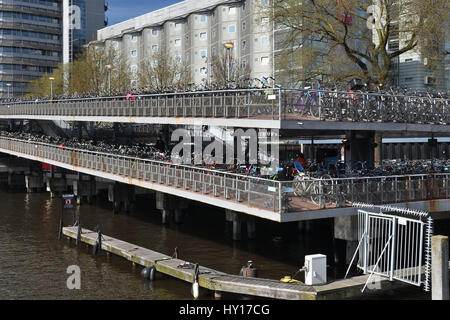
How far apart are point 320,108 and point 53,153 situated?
23.0 m

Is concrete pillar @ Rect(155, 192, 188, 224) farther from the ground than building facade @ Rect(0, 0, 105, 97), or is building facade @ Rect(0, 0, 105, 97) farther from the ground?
building facade @ Rect(0, 0, 105, 97)

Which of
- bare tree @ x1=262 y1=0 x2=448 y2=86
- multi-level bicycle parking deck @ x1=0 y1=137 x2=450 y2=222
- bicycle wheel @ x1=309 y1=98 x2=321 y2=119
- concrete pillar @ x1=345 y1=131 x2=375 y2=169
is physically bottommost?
multi-level bicycle parking deck @ x1=0 y1=137 x2=450 y2=222

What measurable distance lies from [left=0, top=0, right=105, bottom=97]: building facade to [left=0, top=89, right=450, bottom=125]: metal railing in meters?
93.2

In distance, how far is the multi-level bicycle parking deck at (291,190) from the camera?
61.5 feet

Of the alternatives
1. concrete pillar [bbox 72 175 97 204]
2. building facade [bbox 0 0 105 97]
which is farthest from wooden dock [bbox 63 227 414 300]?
building facade [bbox 0 0 105 97]

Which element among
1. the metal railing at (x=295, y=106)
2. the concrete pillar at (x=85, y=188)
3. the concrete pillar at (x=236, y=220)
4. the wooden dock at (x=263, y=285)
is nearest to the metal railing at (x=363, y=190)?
the wooden dock at (x=263, y=285)

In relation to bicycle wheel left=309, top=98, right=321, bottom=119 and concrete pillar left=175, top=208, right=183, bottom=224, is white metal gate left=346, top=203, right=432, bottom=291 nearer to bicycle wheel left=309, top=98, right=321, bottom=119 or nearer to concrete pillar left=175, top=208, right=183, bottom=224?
bicycle wheel left=309, top=98, right=321, bottom=119

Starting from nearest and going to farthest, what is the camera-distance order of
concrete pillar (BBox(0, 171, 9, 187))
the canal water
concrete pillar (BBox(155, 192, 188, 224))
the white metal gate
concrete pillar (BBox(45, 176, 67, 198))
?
1. the white metal gate
2. the canal water
3. concrete pillar (BBox(155, 192, 188, 224))
4. concrete pillar (BBox(45, 176, 67, 198))
5. concrete pillar (BBox(0, 171, 9, 187))

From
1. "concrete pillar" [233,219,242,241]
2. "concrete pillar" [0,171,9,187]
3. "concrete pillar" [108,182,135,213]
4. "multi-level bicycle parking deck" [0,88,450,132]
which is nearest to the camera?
"multi-level bicycle parking deck" [0,88,450,132]

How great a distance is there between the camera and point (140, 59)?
88375 mm

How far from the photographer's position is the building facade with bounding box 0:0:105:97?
113 m

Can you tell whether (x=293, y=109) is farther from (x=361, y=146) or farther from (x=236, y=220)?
(x=236, y=220)

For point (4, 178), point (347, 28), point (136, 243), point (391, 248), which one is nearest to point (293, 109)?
point (391, 248)
